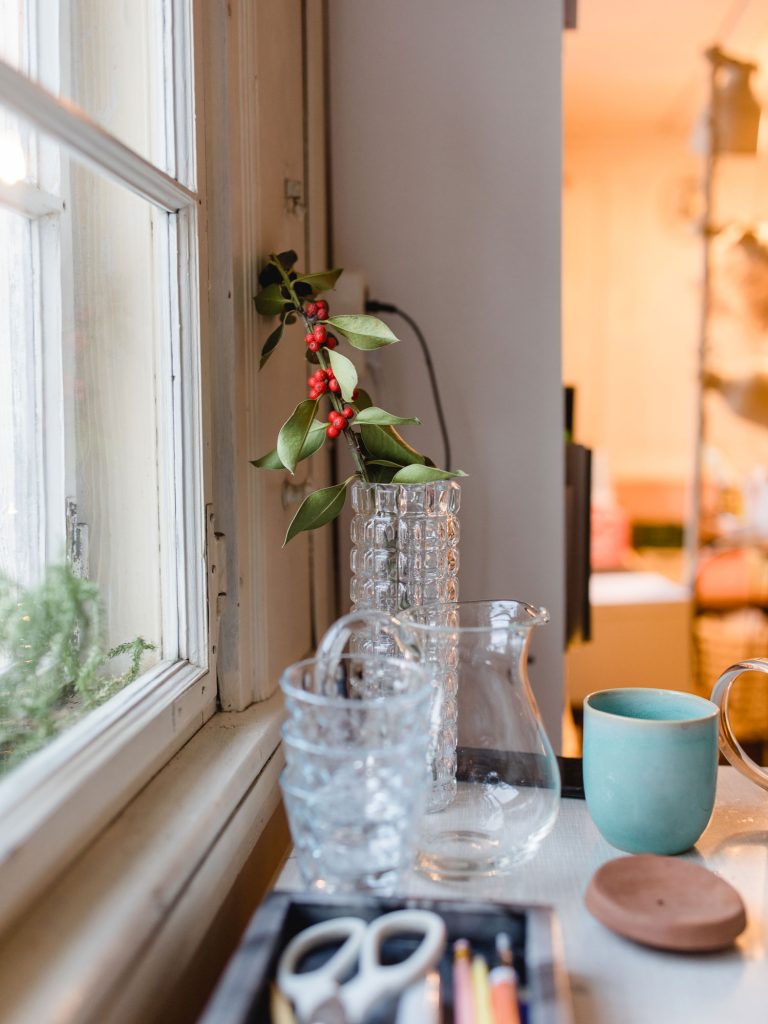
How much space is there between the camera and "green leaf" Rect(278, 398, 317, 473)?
79cm

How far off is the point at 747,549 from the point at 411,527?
2.91m

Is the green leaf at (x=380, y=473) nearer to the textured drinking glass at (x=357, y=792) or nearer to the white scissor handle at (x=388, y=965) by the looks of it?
the textured drinking glass at (x=357, y=792)

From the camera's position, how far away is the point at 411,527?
32.0 inches

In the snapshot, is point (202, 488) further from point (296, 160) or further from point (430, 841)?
point (296, 160)

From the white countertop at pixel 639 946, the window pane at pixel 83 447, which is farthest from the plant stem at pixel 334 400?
the white countertop at pixel 639 946

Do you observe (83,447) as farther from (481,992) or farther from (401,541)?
(481,992)

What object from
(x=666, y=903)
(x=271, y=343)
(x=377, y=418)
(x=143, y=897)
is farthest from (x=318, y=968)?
(x=271, y=343)

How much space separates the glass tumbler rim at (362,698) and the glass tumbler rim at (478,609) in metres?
0.03

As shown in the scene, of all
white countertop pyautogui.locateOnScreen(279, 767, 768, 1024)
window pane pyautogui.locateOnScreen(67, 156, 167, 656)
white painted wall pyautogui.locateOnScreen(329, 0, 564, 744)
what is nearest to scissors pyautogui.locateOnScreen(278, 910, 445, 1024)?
white countertop pyautogui.locateOnScreen(279, 767, 768, 1024)

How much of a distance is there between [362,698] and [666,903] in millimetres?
237

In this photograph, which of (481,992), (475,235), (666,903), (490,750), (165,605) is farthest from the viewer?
(475,235)

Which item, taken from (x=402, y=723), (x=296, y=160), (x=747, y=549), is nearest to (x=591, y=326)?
(x=747, y=549)

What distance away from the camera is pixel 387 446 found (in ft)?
2.70

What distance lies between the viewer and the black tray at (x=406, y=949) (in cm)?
A: 45
